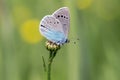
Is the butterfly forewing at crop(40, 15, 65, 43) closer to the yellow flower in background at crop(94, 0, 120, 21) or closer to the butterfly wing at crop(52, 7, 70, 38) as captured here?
the butterfly wing at crop(52, 7, 70, 38)

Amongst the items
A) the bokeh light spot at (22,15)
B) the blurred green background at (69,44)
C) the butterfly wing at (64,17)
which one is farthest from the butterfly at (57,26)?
the bokeh light spot at (22,15)

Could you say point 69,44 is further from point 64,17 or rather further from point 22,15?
point 22,15

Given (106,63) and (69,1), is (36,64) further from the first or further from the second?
(69,1)

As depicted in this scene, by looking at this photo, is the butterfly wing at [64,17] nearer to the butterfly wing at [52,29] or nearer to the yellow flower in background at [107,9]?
the butterfly wing at [52,29]

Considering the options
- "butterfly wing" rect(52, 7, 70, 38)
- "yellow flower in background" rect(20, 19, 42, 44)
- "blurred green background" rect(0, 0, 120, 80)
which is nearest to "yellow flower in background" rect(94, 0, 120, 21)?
"blurred green background" rect(0, 0, 120, 80)

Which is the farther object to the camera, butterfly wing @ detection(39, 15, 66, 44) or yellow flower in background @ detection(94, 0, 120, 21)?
yellow flower in background @ detection(94, 0, 120, 21)

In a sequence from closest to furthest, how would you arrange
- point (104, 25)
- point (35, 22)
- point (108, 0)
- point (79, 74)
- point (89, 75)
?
point (79, 74) < point (89, 75) < point (104, 25) < point (35, 22) < point (108, 0)

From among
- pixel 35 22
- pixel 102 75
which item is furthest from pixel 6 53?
pixel 35 22
